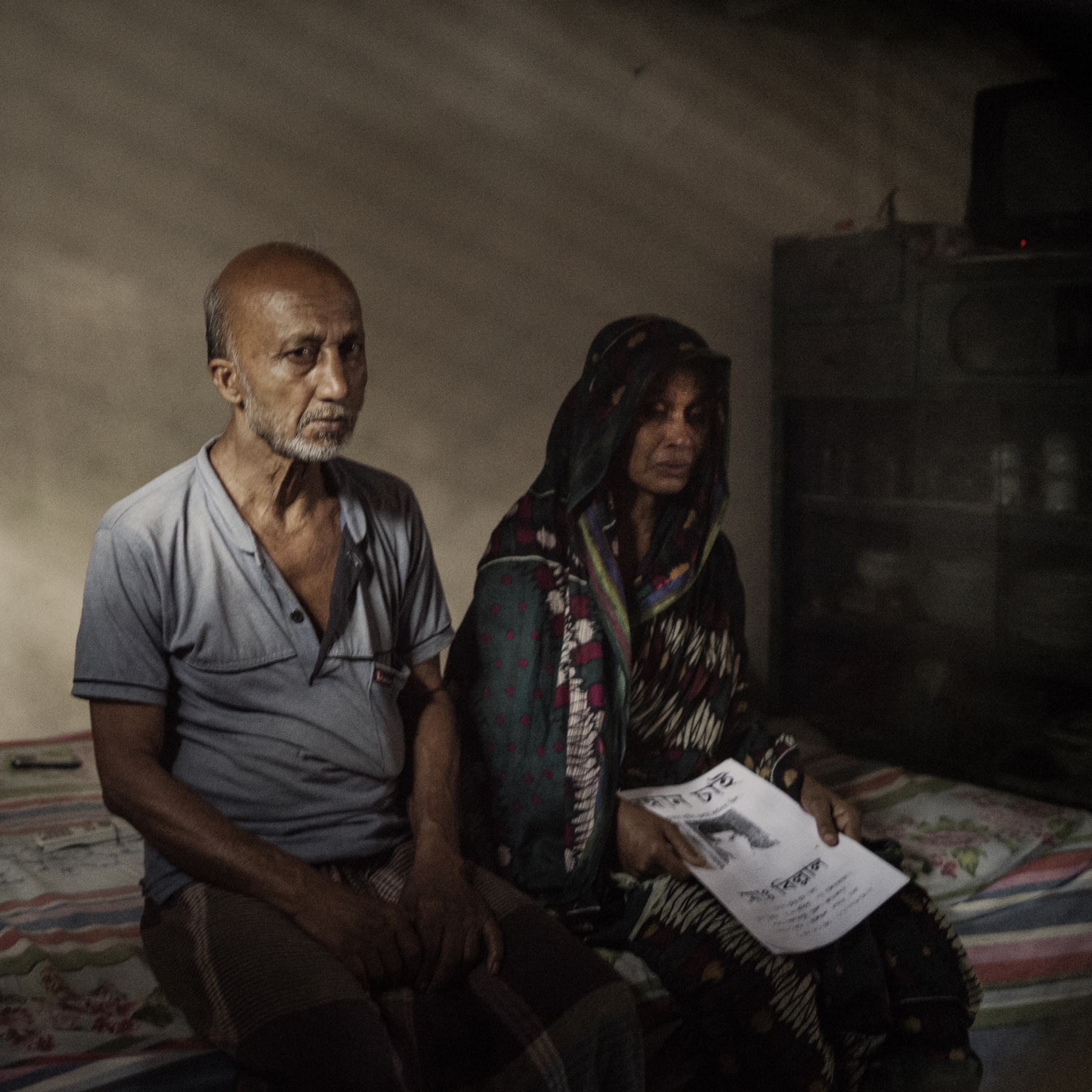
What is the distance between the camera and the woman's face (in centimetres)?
140

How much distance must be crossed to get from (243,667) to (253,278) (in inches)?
15.2

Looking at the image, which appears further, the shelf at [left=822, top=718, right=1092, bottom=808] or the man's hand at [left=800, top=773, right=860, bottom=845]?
the shelf at [left=822, top=718, right=1092, bottom=808]

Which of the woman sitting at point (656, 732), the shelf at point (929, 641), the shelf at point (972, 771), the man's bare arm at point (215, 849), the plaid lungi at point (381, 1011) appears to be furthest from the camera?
the shelf at point (929, 641)

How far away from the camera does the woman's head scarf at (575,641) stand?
1.30 meters

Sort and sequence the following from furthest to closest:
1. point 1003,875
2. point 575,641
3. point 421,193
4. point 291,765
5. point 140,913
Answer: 1. point 1003,875
2. point 421,193
3. point 575,641
4. point 140,913
5. point 291,765

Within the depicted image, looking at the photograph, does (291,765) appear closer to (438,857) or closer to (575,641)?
(438,857)

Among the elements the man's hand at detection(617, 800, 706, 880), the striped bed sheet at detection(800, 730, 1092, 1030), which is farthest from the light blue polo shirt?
the striped bed sheet at detection(800, 730, 1092, 1030)

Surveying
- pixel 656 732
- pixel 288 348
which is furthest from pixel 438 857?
pixel 288 348

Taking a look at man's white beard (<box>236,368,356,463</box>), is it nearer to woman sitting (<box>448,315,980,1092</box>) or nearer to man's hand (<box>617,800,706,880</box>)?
woman sitting (<box>448,315,980,1092</box>)

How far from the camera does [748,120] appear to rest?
171 centimetres

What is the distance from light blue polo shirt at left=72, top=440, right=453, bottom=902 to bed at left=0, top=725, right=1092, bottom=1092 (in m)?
0.13

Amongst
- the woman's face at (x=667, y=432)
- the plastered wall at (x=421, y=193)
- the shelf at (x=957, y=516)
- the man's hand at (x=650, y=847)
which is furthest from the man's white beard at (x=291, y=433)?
the shelf at (x=957, y=516)

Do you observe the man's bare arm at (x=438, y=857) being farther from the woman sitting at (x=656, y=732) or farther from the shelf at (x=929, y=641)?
the shelf at (x=929, y=641)

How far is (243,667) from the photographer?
3.43ft
